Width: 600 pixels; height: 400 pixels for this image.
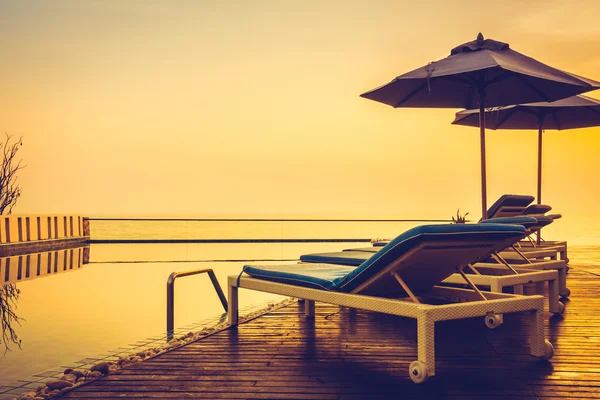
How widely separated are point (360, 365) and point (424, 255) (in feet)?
2.20

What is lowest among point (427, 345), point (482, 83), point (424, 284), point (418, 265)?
point (427, 345)

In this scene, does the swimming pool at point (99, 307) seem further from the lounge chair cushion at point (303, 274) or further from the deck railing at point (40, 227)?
the deck railing at point (40, 227)

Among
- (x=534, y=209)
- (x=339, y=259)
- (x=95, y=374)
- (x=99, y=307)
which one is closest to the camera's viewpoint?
(x=95, y=374)

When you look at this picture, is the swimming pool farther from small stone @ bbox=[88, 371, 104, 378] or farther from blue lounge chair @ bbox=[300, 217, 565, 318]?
blue lounge chair @ bbox=[300, 217, 565, 318]

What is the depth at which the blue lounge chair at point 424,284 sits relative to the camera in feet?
8.07

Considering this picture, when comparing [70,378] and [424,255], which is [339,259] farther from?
[70,378]

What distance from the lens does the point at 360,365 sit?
9.23ft

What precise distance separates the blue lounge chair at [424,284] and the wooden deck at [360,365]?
20 centimetres

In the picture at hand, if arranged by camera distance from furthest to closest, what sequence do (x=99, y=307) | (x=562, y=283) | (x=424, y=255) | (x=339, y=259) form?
(x=99, y=307) < (x=562, y=283) < (x=339, y=259) < (x=424, y=255)

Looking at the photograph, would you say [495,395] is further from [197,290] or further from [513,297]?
[197,290]

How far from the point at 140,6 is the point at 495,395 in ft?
43.7

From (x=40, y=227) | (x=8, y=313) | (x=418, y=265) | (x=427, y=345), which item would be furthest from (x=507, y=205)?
(x=40, y=227)

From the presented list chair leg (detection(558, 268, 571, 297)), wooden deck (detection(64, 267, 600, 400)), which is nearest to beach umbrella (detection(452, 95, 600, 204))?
chair leg (detection(558, 268, 571, 297))

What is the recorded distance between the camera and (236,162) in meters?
26.0
